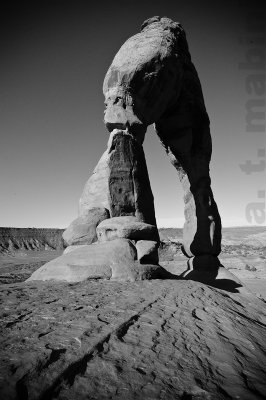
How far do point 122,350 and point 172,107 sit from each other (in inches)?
228

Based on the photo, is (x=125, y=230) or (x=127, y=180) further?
(x=127, y=180)

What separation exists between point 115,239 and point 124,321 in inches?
72.3

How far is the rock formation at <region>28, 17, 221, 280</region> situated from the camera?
356 cm

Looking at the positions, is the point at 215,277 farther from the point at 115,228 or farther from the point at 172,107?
the point at 172,107

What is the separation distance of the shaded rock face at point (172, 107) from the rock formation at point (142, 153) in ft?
0.05

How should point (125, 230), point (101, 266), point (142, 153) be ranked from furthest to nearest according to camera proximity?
1. point (142, 153)
2. point (125, 230)
3. point (101, 266)

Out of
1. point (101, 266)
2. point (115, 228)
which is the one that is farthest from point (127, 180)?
point (101, 266)

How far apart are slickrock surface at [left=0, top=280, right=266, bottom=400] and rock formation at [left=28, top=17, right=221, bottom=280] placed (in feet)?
3.80

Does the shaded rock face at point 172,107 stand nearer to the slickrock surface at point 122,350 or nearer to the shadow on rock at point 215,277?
the shadow on rock at point 215,277

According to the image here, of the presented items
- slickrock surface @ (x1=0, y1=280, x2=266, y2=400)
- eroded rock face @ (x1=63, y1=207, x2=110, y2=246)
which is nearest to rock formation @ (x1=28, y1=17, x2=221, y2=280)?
eroded rock face @ (x1=63, y1=207, x2=110, y2=246)

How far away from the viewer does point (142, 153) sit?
4.02 metres

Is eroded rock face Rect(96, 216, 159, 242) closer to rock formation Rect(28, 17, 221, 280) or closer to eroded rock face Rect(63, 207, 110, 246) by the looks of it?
rock formation Rect(28, 17, 221, 280)

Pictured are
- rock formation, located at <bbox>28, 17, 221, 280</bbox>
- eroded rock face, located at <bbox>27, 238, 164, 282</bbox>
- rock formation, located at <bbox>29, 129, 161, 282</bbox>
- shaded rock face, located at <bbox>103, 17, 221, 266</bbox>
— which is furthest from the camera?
shaded rock face, located at <bbox>103, 17, 221, 266</bbox>

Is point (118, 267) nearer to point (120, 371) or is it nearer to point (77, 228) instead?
point (77, 228)
